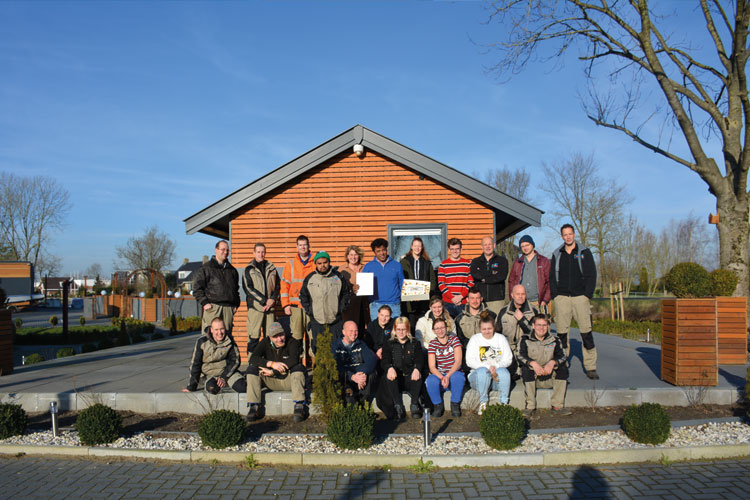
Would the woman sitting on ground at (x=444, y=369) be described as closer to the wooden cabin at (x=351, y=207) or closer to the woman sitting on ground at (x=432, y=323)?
the woman sitting on ground at (x=432, y=323)

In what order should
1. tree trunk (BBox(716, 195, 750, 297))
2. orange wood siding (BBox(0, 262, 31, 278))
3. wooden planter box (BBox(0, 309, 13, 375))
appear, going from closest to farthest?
wooden planter box (BBox(0, 309, 13, 375)) < tree trunk (BBox(716, 195, 750, 297)) < orange wood siding (BBox(0, 262, 31, 278))

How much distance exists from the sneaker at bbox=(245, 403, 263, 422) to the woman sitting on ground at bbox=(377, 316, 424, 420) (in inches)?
61.3

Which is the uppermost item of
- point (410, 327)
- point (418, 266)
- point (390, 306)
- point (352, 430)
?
point (418, 266)

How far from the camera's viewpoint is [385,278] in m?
7.50

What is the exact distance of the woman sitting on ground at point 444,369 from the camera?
20.8ft

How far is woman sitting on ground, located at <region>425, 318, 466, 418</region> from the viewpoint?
20.8 ft

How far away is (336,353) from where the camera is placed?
6520 mm

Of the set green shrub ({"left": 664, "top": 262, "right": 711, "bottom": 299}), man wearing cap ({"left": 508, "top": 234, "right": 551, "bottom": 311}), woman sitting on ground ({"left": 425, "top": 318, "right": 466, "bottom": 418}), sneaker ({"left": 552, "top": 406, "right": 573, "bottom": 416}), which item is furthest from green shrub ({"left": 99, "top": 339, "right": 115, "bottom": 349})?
→ green shrub ({"left": 664, "top": 262, "right": 711, "bottom": 299})

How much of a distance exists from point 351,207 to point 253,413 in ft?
15.3

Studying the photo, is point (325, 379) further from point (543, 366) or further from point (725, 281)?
point (725, 281)

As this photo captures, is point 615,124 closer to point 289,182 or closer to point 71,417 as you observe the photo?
point 289,182

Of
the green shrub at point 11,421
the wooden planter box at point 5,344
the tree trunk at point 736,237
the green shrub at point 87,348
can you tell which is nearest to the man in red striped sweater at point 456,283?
the green shrub at point 11,421

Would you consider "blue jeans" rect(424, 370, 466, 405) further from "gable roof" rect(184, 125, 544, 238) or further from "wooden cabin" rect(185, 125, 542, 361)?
"gable roof" rect(184, 125, 544, 238)

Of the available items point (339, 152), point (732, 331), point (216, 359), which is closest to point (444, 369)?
point (216, 359)
